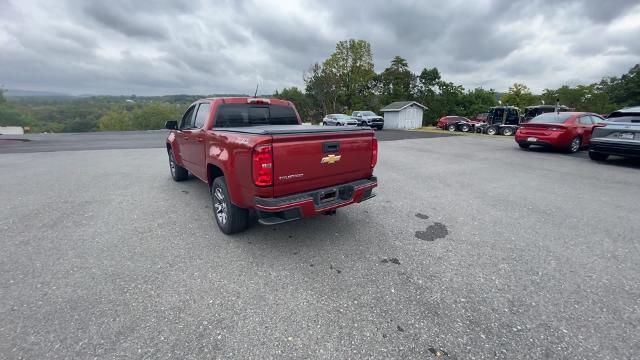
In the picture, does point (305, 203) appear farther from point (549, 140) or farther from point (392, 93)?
point (392, 93)

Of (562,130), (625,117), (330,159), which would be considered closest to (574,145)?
(562,130)

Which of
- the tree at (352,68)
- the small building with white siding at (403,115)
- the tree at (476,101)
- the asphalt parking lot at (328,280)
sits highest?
the tree at (352,68)

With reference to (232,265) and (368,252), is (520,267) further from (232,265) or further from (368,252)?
(232,265)

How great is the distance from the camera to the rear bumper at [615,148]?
7.62 m

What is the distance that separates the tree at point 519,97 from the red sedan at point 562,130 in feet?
154

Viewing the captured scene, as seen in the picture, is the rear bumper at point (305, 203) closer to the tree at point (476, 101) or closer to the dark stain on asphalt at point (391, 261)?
the dark stain on asphalt at point (391, 261)

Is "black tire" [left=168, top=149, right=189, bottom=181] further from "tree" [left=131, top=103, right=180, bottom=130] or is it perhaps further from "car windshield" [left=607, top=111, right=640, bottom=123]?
"tree" [left=131, top=103, right=180, bottom=130]

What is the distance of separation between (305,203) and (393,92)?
5204 centimetres

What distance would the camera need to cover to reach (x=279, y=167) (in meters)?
2.96

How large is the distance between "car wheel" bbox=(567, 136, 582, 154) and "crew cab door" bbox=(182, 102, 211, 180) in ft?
41.8

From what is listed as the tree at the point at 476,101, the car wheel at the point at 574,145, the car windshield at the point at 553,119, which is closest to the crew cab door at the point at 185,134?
the car windshield at the point at 553,119

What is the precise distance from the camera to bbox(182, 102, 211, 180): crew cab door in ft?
14.4

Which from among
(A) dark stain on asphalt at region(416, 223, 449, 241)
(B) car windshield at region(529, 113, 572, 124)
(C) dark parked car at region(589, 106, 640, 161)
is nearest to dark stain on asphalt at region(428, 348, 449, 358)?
(A) dark stain on asphalt at region(416, 223, 449, 241)

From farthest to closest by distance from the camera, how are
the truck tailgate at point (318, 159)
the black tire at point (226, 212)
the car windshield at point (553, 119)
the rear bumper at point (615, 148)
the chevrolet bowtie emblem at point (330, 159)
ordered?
the car windshield at point (553, 119) → the rear bumper at point (615, 148) → the black tire at point (226, 212) → the chevrolet bowtie emblem at point (330, 159) → the truck tailgate at point (318, 159)
